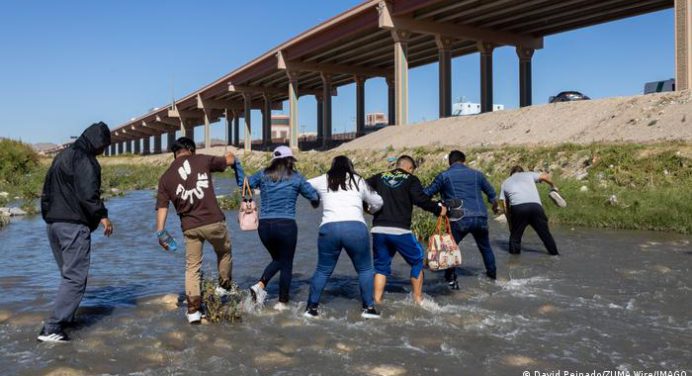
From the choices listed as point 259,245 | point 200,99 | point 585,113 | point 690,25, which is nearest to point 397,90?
point 585,113

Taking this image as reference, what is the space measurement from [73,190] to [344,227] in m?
2.68

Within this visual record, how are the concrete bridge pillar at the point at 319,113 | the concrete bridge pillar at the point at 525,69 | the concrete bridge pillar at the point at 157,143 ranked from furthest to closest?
the concrete bridge pillar at the point at 157,143 → the concrete bridge pillar at the point at 319,113 → the concrete bridge pillar at the point at 525,69

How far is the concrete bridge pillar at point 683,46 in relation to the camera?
973 inches

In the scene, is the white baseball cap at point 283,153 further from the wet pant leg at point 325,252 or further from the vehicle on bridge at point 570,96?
the vehicle on bridge at point 570,96

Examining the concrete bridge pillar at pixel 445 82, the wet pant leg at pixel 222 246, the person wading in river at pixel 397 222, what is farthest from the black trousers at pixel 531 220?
the concrete bridge pillar at pixel 445 82

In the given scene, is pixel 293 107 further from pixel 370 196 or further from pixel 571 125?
pixel 370 196

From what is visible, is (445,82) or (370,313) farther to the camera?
(445,82)

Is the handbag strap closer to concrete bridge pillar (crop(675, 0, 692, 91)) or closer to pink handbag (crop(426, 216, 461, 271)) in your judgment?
pink handbag (crop(426, 216, 461, 271))

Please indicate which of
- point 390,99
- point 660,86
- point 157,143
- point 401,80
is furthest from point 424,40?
point 157,143

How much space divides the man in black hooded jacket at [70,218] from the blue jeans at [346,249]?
225 cm

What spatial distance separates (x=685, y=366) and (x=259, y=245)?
8.13 m

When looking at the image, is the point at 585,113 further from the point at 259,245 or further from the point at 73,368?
the point at 73,368

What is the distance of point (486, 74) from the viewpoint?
42.9 m

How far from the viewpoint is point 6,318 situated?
6.02 m
